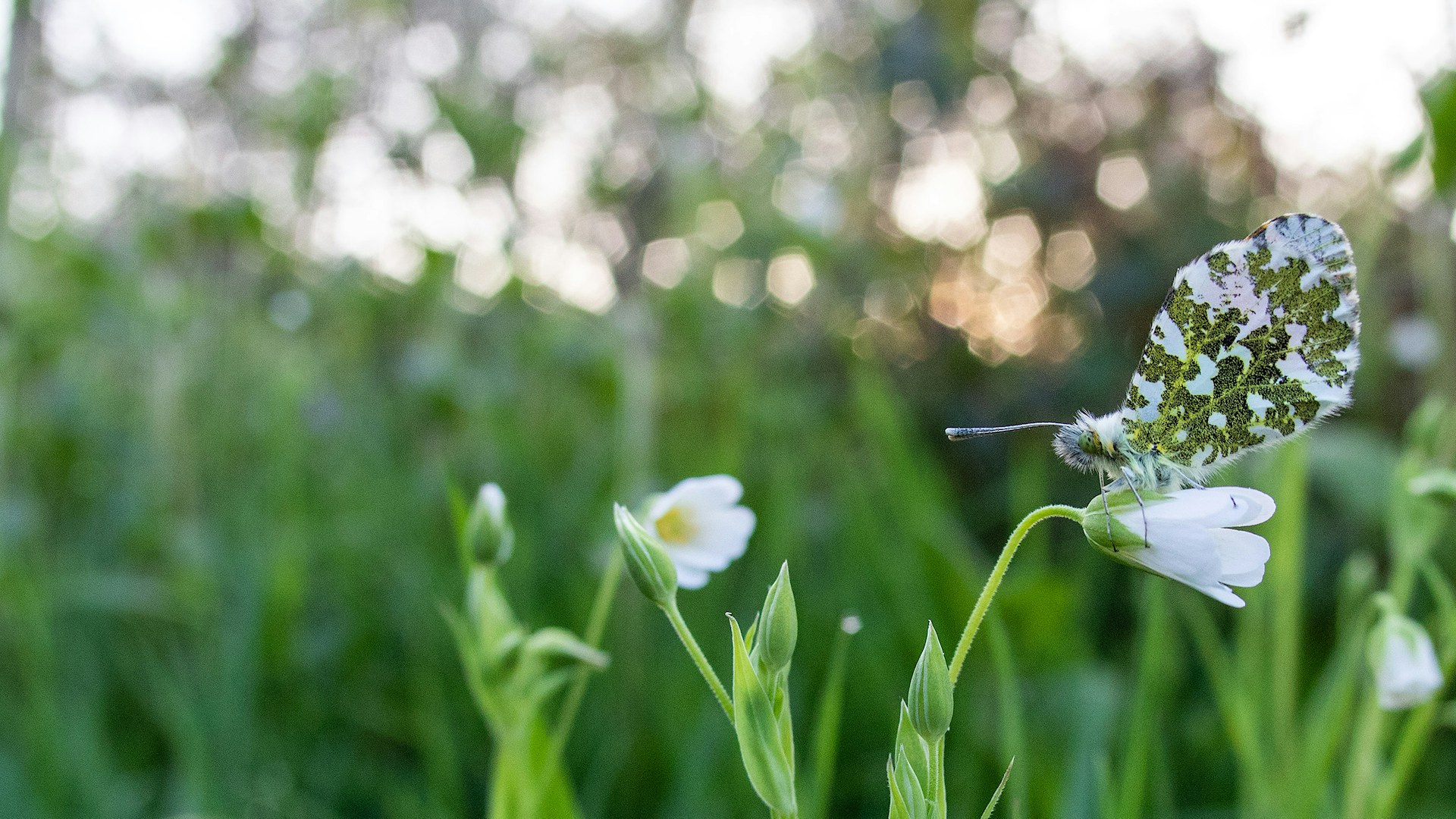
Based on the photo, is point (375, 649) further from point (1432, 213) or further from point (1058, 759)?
point (1432, 213)

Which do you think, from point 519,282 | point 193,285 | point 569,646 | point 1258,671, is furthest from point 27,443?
point 1258,671

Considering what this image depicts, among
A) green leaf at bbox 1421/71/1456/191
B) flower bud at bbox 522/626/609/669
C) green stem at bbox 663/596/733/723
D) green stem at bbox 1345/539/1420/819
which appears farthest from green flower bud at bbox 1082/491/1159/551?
green leaf at bbox 1421/71/1456/191

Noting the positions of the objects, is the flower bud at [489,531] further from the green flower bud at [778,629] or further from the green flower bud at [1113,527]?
the green flower bud at [1113,527]

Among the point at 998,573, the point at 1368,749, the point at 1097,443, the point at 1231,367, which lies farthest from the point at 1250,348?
the point at 1368,749

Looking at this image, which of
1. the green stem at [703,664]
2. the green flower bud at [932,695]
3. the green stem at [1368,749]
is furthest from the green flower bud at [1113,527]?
the green stem at [1368,749]

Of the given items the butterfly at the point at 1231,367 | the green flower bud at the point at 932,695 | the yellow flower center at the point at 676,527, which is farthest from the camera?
the yellow flower center at the point at 676,527

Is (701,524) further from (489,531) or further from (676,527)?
(489,531)

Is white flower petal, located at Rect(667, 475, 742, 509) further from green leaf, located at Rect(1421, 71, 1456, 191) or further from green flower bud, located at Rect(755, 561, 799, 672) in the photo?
green leaf, located at Rect(1421, 71, 1456, 191)
